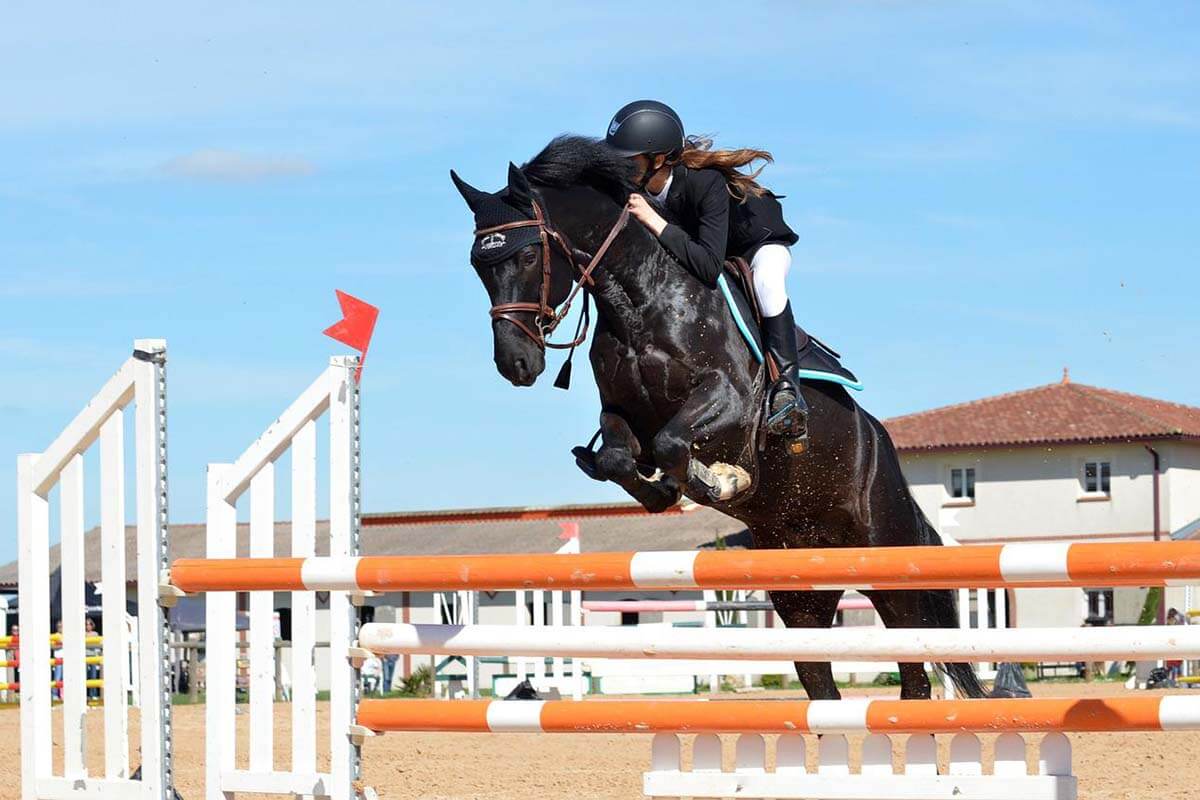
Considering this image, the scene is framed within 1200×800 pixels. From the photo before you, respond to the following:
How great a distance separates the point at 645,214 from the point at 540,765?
3401 mm

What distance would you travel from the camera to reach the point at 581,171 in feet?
17.1

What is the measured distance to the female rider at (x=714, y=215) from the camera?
5195 mm

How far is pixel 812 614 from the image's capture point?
5.80 m

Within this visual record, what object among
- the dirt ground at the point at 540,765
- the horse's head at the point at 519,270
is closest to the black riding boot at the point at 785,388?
the horse's head at the point at 519,270

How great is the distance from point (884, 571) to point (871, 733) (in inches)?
21.8

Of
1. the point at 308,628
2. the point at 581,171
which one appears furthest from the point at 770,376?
the point at 308,628

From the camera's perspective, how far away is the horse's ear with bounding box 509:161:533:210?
16.4 ft

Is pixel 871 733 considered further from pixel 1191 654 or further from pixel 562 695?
pixel 562 695

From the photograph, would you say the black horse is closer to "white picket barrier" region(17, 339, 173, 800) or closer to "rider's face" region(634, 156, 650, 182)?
"rider's face" region(634, 156, 650, 182)

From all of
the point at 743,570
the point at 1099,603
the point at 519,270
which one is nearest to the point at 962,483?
the point at 1099,603

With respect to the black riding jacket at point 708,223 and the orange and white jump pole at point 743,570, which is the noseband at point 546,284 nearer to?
the black riding jacket at point 708,223

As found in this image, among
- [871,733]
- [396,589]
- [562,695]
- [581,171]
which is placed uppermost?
[581,171]

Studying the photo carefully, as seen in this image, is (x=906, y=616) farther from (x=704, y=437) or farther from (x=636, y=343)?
(x=636, y=343)

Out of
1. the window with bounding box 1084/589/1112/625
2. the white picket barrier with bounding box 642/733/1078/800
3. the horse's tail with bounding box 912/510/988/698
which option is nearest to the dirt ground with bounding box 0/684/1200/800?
the horse's tail with bounding box 912/510/988/698
